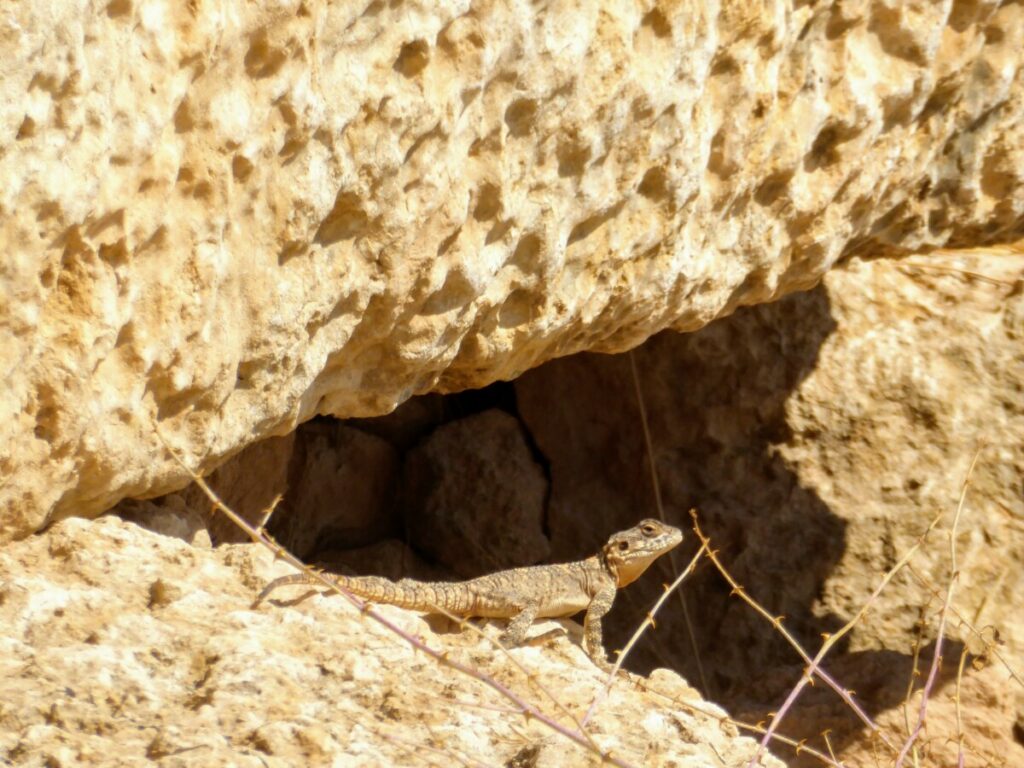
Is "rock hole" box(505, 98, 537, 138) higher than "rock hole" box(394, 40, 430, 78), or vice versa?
"rock hole" box(394, 40, 430, 78)

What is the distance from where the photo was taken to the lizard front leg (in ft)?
14.8

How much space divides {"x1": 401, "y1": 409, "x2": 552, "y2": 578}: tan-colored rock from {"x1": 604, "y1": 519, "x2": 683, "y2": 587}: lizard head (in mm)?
1044


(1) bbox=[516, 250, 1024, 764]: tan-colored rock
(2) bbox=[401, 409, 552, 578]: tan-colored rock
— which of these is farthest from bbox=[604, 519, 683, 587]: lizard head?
(2) bbox=[401, 409, 552, 578]: tan-colored rock

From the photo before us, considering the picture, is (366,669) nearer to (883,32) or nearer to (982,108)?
(883,32)

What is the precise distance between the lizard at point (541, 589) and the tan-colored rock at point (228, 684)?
23.4 inches

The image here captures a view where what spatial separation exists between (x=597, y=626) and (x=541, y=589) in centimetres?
23

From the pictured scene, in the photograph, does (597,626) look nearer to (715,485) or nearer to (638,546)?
(638,546)

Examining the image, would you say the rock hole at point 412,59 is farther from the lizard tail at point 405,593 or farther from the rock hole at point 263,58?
the lizard tail at point 405,593

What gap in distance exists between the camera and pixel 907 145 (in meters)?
4.61

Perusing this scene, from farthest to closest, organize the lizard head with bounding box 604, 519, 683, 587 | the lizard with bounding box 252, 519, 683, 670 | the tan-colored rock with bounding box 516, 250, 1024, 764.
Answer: the tan-colored rock with bounding box 516, 250, 1024, 764
the lizard head with bounding box 604, 519, 683, 587
the lizard with bounding box 252, 519, 683, 670

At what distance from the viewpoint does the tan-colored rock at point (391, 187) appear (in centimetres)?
263

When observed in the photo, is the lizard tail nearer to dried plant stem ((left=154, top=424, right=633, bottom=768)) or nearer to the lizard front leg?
the lizard front leg

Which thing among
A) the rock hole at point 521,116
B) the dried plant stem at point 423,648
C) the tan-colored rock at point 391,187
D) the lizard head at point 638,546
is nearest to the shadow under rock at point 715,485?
the lizard head at point 638,546

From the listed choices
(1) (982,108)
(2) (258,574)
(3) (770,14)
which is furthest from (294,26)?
(1) (982,108)
